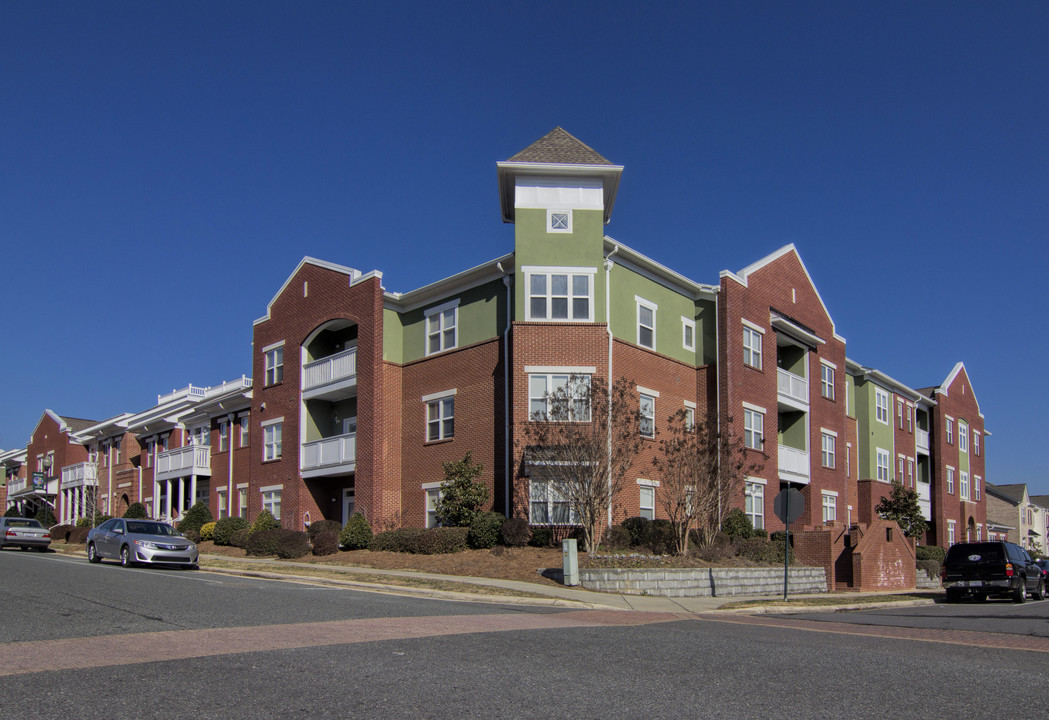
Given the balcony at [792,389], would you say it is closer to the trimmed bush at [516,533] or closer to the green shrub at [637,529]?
the green shrub at [637,529]

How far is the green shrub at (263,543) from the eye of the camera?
2912cm

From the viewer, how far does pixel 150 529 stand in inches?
976

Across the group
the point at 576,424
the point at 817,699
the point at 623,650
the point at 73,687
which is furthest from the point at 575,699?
the point at 576,424

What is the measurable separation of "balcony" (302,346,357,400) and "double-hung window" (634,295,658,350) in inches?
391

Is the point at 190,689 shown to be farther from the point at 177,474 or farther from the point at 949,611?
the point at 177,474

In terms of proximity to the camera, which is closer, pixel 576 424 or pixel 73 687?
pixel 73 687

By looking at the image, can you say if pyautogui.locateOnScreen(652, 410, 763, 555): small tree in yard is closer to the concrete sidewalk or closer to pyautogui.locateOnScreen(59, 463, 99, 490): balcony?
the concrete sidewalk

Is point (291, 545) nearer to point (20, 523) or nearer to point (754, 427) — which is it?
point (20, 523)

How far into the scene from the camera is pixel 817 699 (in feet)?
25.4

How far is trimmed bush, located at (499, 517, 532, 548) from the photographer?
2539 cm

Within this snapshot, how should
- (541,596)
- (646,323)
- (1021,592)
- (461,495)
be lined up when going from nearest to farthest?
(541,596) < (1021,592) < (461,495) < (646,323)

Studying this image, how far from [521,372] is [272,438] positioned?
13820 mm

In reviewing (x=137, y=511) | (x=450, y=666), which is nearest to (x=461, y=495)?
(x=450, y=666)

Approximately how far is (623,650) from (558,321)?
1738cm
